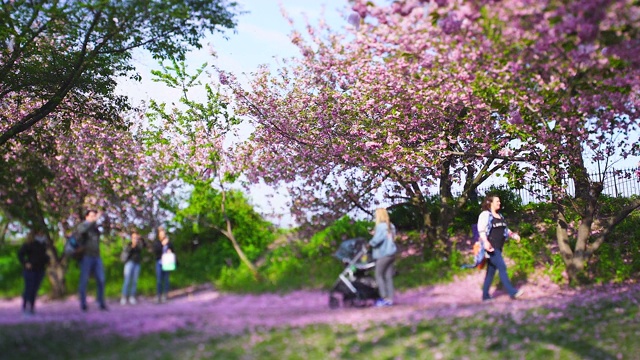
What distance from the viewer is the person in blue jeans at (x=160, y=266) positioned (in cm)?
1325

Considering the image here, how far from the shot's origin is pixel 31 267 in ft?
39.9

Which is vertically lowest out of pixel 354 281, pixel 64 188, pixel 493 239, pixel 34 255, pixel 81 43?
pixel 354 281

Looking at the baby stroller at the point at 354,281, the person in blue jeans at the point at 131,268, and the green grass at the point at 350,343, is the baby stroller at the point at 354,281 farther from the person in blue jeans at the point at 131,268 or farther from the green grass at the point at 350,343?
the person in blue jeans at the point at 131,268

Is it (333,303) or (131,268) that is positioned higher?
(131,268)

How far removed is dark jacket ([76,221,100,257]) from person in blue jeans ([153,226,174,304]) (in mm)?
1214

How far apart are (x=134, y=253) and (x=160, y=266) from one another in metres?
0.60

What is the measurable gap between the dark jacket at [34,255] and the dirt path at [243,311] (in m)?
0.69

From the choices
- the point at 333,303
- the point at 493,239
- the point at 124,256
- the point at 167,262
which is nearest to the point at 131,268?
the point at 124,256

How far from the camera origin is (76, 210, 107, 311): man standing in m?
12.6

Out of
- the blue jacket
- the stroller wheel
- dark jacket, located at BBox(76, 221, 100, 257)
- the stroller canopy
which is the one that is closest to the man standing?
dark jacket, located at BBox(76, 221, 100, 257)

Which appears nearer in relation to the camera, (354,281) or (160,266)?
(160,266)

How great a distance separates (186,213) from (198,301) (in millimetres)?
2955

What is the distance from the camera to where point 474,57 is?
14742mm

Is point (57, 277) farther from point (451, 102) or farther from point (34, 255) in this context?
point (451, 102)
